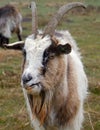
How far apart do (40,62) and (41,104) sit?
0.64 metres

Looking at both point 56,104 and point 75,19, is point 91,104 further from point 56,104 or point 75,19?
point 75,19

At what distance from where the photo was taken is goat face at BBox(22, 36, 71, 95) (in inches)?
220

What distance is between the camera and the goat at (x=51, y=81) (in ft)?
18.8

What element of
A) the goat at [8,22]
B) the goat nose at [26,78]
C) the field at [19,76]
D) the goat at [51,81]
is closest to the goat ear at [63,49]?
the goat at [51,81]

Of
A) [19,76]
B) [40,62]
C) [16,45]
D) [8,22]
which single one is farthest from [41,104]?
[8,22]

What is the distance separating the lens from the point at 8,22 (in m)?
19.6

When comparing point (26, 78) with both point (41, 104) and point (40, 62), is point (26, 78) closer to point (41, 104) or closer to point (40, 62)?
point (40, 62)

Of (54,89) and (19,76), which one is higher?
(54,89)

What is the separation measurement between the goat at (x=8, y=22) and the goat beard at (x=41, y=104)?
13.1 meters

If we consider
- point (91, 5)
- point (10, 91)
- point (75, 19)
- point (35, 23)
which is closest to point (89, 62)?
point (10, 91)

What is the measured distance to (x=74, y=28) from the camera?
925 inches

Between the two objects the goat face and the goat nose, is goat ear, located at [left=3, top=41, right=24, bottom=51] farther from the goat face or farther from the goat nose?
the goat nose

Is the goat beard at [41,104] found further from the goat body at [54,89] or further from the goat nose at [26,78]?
the goat nose at [26,78]

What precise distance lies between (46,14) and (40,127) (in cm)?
2161
